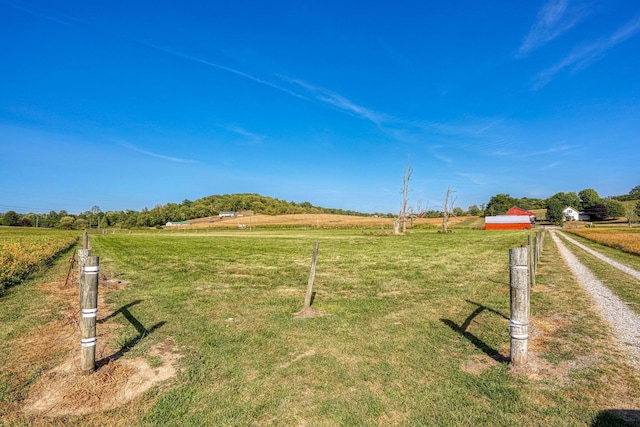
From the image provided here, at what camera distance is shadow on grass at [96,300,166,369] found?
521 centimetres

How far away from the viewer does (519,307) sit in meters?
4.74

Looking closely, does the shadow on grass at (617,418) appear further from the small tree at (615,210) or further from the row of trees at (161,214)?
the small tree at (615,210)

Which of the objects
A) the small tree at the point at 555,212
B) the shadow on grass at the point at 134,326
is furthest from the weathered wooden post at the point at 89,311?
the small tree at the point at 555,212

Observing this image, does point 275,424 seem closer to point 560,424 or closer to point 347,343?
point 347,343

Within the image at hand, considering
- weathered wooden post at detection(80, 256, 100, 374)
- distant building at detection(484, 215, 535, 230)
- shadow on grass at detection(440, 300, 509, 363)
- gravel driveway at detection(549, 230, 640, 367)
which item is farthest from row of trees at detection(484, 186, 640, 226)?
weathered wooden post at detection(80, 256, 100, 374)

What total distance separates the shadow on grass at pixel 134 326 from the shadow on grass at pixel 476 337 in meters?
5.80

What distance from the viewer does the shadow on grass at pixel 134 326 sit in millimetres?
5207

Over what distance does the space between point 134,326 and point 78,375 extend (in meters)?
2.37

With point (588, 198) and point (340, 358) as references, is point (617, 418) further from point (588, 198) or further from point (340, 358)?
point (588, 198)

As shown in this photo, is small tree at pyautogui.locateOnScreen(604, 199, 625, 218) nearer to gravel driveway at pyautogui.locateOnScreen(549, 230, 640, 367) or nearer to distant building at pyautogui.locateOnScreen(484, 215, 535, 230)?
distant building at pyautogui.locateOnScreen(484, 215, 535, 230)

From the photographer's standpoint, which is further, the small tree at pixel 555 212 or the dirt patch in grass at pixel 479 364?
the small tree at pixel 555 212

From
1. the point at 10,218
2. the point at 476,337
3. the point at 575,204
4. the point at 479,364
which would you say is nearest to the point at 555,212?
the point at 575,204

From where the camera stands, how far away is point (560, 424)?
3.54 metres

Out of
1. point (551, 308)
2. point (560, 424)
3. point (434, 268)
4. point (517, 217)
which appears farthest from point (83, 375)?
point (517, 217)
